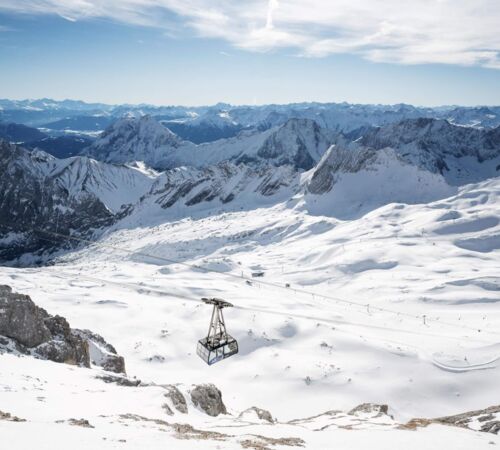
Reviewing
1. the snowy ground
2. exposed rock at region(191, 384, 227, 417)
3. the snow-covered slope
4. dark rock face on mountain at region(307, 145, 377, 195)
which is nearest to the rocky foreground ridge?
exposed rock at region(191, 384, 227, 417)

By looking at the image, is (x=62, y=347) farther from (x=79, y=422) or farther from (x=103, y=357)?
(x=79, y=422)

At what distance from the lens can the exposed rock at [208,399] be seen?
25.2m

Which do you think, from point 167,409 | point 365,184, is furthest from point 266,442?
point 365,184

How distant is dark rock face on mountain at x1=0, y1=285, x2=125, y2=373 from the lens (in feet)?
90.4

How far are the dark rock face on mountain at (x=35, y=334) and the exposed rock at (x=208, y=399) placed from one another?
8808 mm

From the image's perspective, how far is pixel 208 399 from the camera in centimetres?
2594

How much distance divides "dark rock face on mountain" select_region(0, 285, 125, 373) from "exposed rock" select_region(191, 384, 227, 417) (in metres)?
8.81

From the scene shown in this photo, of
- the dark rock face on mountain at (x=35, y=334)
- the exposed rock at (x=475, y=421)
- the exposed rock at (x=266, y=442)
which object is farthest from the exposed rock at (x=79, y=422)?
the dark rock face on mountain at (x=35, y=334)

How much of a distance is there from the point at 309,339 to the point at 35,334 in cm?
2685

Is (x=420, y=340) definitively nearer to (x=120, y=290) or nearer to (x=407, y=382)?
(x=407, y=382)

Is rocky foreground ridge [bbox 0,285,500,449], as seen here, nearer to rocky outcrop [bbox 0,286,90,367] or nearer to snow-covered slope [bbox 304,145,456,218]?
rocky outcrop [bbox 0,286,90,367]

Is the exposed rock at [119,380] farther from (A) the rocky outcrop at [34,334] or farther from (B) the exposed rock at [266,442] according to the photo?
(B) the exposed rock at [266,442]

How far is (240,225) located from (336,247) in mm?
57061

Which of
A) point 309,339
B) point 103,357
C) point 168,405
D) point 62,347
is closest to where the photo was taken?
point 168,405
